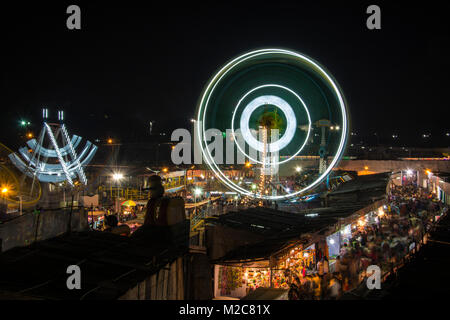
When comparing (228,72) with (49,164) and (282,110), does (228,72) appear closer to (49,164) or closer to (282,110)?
(282,110)

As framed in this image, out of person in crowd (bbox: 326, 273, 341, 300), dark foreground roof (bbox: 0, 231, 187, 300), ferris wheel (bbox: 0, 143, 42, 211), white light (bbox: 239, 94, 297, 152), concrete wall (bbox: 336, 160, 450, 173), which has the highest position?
white light (bbox: 239, 94, 297, 152)

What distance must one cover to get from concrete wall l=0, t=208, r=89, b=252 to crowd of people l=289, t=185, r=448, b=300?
5127 mm

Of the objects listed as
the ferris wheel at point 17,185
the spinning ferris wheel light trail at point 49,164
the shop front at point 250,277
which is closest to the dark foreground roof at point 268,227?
the shop front at point 250,277

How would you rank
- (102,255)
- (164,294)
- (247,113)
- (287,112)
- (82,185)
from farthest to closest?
(82,185) < (247,113) < (287,112) < (102,255) < (164,294)

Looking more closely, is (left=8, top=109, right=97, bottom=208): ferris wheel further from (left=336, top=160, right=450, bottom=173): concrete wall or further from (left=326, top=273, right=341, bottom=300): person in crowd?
(left=336, top=160, right=450, bottom=173): concrete wall

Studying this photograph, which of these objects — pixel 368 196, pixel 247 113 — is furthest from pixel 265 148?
pixel 368 196

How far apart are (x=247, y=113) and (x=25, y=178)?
17.5 m

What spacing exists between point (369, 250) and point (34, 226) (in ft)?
28.2

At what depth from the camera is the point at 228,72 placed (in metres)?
15.5

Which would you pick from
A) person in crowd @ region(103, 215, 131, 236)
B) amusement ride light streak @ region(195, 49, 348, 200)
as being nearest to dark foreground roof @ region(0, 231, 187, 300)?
person in crowd @ region(103, 215, 131, 236)

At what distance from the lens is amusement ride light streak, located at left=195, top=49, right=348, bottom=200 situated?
40.8 ft

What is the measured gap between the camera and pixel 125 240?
482cm
